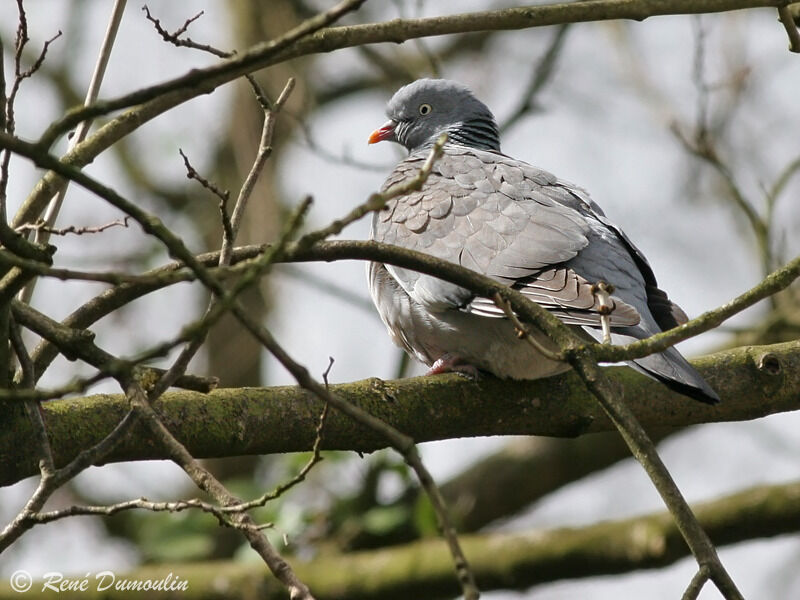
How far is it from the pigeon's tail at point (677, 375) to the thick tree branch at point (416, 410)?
2.25 feet

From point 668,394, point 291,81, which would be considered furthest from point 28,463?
point 668,394

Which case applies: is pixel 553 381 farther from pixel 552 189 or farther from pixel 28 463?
pixel 28 463

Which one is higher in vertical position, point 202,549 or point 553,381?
point 202,549

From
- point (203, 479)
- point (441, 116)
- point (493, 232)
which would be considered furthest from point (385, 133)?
point (203, 479)

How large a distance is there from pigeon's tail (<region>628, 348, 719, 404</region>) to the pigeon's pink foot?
0.88 meters

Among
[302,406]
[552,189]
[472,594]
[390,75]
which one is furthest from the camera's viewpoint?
[390,75]

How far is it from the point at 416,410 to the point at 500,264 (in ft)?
2.65

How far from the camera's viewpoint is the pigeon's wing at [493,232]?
3730 mm

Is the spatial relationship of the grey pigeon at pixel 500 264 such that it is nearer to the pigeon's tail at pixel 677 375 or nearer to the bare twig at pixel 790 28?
the pigeon's tail at pixel 677 375

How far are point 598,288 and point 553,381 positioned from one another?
126cm

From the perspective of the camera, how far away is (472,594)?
5.57 ft

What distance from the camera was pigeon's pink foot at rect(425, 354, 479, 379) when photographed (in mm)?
3902

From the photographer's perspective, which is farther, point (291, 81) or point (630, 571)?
point (630, 571)

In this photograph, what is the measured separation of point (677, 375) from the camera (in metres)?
3.03
